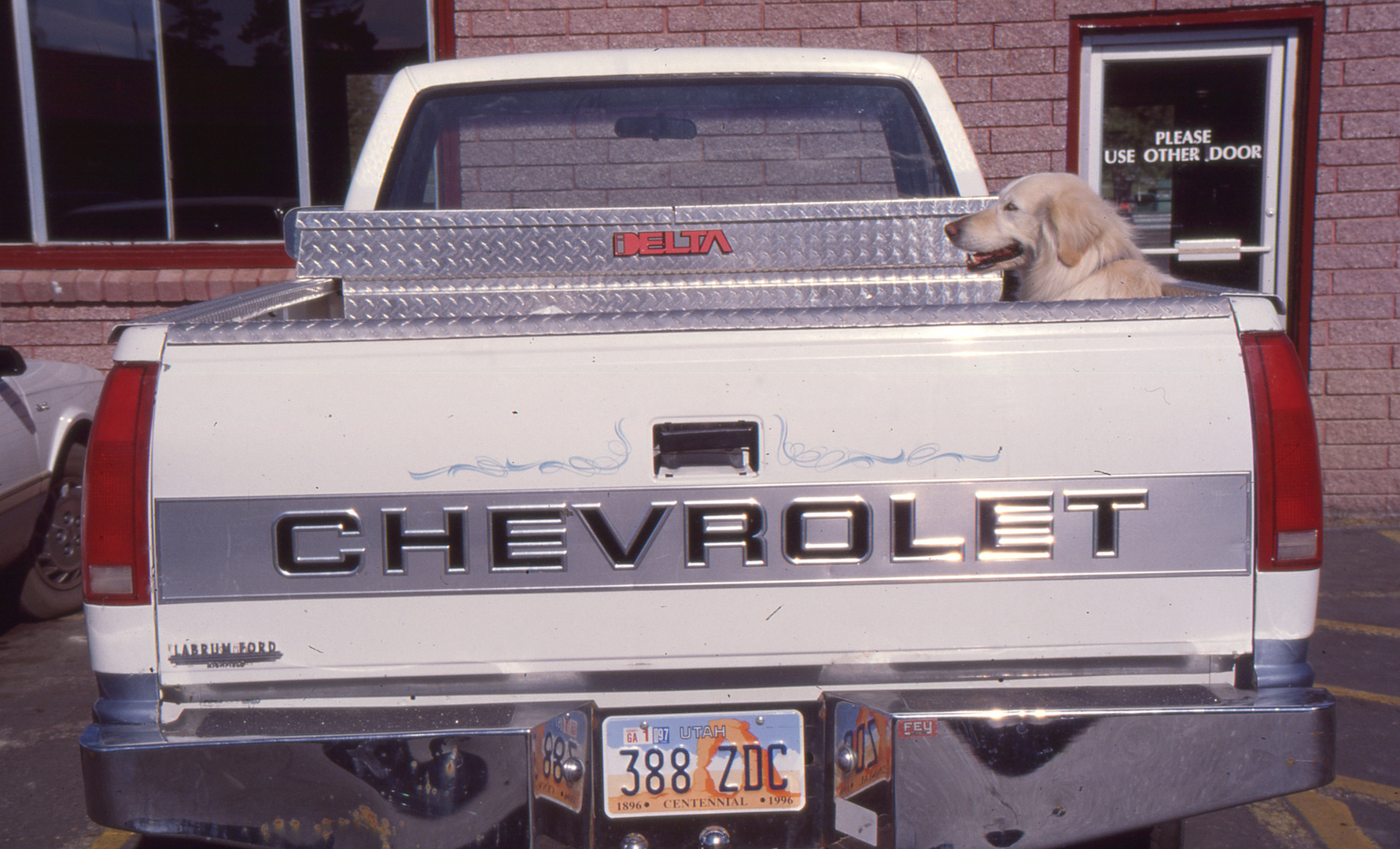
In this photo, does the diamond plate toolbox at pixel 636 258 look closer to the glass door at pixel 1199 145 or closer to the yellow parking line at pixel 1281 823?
the yellow parking line at pixel 1281 823

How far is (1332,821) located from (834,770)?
219cm

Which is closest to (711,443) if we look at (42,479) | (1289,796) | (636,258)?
(636,258)

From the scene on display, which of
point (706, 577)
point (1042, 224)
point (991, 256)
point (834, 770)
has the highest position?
point (1042, 224)

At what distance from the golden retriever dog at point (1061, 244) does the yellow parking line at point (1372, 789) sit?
170 cm

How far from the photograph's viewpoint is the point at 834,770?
6.82ft

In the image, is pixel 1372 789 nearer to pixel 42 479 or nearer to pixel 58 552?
pixel 42 479

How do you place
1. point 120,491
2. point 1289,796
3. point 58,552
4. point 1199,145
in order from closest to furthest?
point 120,491
point 1289,796
point 58,552
point 1199,145

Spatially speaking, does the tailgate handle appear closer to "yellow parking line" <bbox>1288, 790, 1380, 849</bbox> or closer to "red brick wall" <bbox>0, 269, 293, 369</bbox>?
"yellow parking line" <bbox>1288, 790, 1380, 849</bbox>

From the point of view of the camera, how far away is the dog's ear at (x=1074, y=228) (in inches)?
143

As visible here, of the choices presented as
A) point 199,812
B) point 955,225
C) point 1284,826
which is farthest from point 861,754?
point 1284,826

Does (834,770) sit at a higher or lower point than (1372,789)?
higher

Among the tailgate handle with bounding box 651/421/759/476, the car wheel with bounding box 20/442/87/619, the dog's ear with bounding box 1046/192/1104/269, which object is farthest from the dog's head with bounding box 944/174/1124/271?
the car wheel with bounding box 20/442/87/619

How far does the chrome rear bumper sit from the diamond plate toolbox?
55.3 inches

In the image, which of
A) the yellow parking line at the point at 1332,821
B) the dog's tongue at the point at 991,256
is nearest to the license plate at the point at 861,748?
the dog's tongue at the point at 991,256
